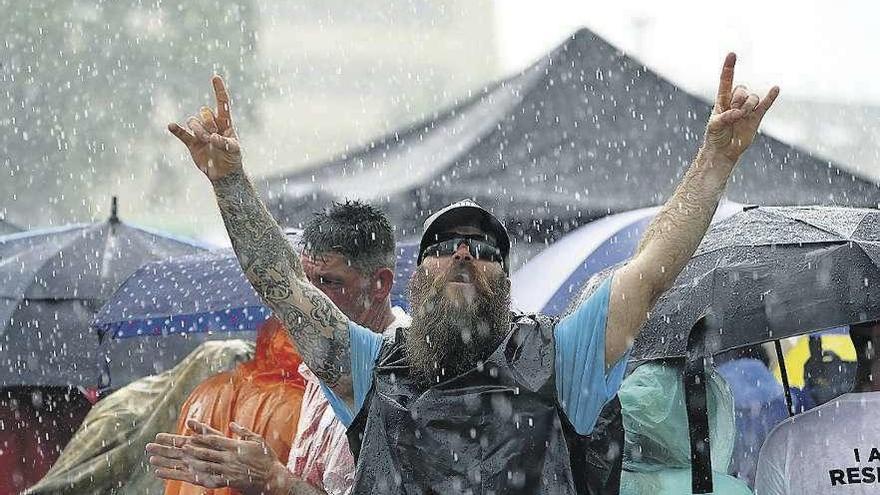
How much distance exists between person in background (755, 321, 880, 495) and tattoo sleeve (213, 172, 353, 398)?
1.66 meters

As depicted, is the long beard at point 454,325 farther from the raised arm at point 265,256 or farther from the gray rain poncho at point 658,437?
the gray rain poncho at point 658,437

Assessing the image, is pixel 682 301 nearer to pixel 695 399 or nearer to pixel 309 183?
pixel 695 399

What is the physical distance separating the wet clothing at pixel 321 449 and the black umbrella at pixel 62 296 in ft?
15.4

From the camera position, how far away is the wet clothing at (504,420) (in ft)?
10.4

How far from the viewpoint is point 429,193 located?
8.03 meters

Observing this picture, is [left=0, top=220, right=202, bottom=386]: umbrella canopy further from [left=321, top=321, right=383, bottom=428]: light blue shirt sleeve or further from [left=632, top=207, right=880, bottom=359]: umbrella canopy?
[left=321, top=321, right=383, bottom=428]: light blue shirt sleeve

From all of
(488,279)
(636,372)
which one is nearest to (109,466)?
(636,372)

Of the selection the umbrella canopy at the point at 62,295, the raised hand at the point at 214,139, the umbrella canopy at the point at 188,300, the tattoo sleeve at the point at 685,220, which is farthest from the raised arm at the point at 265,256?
the umbrella canopy at the point at 62,295

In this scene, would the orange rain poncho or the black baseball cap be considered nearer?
the black baseball cap

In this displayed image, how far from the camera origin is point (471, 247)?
344cm

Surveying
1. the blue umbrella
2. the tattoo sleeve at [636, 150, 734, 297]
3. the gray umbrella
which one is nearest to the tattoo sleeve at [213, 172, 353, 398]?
the tattoo sleeve at [636, 150, 734, 297]

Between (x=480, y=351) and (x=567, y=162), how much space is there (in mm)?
4998

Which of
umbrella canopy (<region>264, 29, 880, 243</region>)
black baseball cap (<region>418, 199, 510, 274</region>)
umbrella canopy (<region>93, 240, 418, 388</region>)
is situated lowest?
black baseball cap (<region>418, 199, 510, 274</region>)

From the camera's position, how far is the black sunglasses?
3439 millimetres
